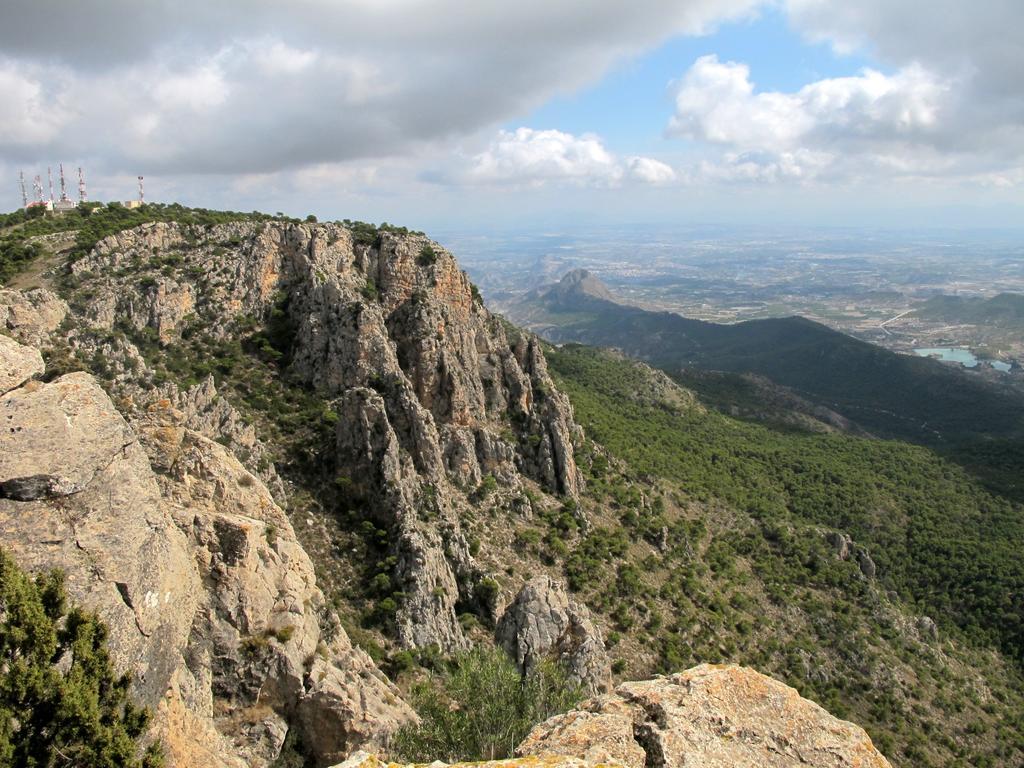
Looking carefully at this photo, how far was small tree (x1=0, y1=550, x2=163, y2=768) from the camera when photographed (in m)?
13.0

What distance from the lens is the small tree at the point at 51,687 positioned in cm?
1298

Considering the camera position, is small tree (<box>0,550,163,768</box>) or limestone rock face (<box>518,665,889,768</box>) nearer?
limestone rock face (<box>518,665,889,768</box>)

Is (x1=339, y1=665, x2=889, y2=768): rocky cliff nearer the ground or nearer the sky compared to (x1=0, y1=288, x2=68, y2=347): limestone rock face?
nearer the ground

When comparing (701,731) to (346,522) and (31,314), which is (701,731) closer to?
(346,522)

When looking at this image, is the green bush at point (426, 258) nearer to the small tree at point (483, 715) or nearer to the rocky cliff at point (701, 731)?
the small tree at point (483, 715)

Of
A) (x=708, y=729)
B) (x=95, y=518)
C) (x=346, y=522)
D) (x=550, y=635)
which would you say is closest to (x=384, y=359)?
(x=346, y=522)

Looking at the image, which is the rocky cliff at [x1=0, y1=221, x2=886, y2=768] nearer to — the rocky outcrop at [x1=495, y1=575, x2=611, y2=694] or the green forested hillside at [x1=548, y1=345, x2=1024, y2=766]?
the rocky outcrop at [x1=495, y1=575, x2=611, y2=694]

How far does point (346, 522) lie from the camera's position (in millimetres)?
44281

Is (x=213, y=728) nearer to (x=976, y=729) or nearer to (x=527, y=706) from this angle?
(x=527, y=706)

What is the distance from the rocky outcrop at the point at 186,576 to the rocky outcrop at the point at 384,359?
45.4ft

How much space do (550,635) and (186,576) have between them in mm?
26221

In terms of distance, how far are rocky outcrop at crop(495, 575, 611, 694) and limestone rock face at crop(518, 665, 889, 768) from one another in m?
24.0

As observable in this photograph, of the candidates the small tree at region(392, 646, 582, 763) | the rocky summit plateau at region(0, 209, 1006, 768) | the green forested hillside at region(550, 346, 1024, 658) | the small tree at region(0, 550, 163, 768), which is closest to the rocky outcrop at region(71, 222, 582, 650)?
the rocky summit plateau at region(0, 209, 1006, 768)

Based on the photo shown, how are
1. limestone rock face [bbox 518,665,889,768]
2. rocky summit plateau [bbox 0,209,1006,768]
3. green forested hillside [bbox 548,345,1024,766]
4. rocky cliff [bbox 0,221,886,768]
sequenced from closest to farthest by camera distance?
limestone rock face [bbox 518,665,889,768], rocky cliff [bbox 0,221,886,768], rocky summit plateau [bbox 0,209,1006,768], green forested hillside [bbox 548,345,1024,766]
